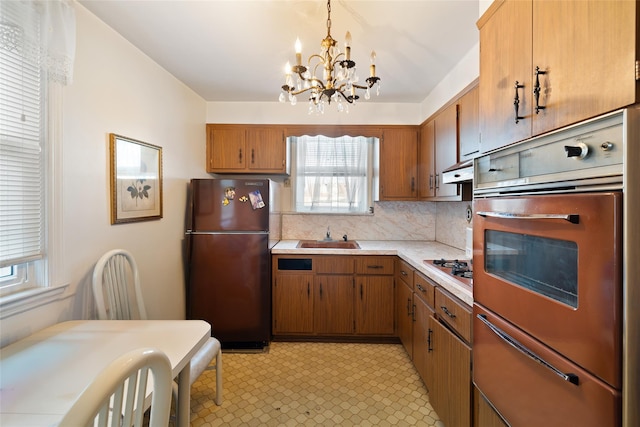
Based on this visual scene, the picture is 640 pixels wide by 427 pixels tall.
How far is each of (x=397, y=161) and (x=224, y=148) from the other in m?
1.94

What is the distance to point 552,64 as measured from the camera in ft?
2.99

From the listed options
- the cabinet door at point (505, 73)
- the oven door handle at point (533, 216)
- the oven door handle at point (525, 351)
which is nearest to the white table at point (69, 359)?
the oven door handle at point (525, 351)

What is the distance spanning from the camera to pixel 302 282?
279 cm

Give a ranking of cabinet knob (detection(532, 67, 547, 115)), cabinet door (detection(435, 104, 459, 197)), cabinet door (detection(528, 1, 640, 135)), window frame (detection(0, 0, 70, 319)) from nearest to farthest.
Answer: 1. cabinet door (detection(528, 1, 640, 135))
2. cabinet knob (detection(532, 67, 547, 115))
3. window frame (detection(0, 0, 70, 319))
4. cabinet door (detection(435, 104, 459, 197))

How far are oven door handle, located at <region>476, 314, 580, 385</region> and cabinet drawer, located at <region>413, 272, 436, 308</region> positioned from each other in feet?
2.00

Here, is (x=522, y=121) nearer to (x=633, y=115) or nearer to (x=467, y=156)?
(x=633, y=115)

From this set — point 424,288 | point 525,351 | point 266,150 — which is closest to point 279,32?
point 266,150

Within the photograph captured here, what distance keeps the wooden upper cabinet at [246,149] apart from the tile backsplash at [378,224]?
26.1 inches

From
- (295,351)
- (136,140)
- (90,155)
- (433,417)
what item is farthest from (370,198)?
(90,155)

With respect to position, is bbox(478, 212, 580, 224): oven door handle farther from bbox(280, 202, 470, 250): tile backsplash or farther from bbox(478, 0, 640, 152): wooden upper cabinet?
bbox(280, 202, 470, 250): tile backsplash

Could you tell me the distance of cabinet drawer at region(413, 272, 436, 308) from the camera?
1.88 metres

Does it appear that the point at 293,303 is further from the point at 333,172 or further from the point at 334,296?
the point at 333,172

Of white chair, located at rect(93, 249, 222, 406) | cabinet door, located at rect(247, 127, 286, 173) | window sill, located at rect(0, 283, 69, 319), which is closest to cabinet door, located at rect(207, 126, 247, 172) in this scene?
cabinet door, located at rect(247, 127, 286, 173)

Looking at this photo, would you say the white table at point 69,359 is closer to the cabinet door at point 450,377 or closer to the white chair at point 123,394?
the white chair at point 123,394
